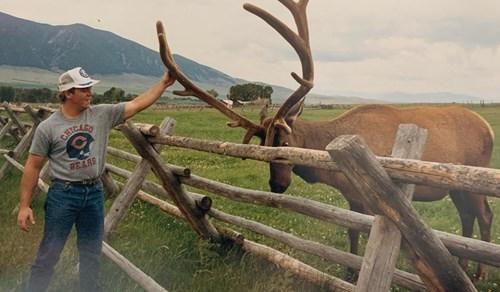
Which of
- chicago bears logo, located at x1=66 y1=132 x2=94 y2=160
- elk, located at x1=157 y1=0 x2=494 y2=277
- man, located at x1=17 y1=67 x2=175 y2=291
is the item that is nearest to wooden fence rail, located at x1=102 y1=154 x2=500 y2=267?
elk, located at x1=157 y1=0 x2=494 y2=277

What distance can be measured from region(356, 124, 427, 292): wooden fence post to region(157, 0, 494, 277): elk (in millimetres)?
2993

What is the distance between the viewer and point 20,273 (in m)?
5.10

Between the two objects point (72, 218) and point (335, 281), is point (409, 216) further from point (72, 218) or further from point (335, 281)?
point (72, 218)

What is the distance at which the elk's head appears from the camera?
5828 millimetres

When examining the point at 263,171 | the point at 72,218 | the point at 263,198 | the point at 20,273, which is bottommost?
the point at 20,273

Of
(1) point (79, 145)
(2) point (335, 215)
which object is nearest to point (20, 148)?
(1) point (79, 145)

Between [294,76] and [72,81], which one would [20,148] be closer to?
[294,76]

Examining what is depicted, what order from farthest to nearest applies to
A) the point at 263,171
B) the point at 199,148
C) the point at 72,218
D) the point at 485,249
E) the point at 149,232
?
the point at 263,171
the point at 149,232
the point at 199,148
the point at 72,218
the point at 485,249

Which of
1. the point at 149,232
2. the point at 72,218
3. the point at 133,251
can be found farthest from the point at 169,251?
the point at 72,218

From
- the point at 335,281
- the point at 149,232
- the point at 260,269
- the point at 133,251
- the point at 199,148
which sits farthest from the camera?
the point at 149,232

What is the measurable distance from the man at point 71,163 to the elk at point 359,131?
167 centimetres

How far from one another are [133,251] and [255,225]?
142 cm

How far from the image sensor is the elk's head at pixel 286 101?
5.83 metres

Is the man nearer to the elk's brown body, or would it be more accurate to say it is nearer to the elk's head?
the elk's head
